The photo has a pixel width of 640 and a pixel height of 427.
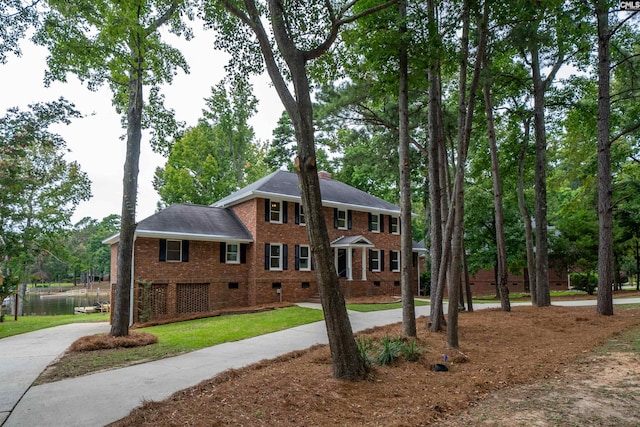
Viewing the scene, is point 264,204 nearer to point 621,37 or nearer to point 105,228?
point 621,37

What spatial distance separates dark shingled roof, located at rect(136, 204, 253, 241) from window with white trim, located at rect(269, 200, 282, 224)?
4.73ft

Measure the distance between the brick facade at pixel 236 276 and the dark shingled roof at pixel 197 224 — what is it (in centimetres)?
46

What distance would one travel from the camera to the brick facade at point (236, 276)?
653 inches

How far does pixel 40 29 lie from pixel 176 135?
5.20 meters

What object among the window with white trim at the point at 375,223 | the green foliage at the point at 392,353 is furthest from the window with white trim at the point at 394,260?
the green foliage at the point at 392,353

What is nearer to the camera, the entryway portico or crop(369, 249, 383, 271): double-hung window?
the entryway portico

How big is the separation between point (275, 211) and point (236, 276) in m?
3.68

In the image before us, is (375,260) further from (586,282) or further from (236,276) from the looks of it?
(586,282)

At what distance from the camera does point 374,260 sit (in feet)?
76.7

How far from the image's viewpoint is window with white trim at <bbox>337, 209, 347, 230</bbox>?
22.6 meters

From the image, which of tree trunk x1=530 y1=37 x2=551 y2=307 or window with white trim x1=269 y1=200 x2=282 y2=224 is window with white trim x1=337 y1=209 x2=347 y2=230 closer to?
window with white trim x1=269 y1=200 x2=282 y2=224

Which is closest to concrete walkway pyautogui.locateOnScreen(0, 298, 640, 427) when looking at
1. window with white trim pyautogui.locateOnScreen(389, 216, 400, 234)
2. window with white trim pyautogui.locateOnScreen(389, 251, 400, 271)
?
window with white trim pyautogui.locateOnScreen(389, 251, 400, 271)

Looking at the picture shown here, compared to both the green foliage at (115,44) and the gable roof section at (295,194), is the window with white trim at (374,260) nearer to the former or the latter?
the gable roof section at (295,194)

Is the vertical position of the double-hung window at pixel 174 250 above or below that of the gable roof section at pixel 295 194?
below
